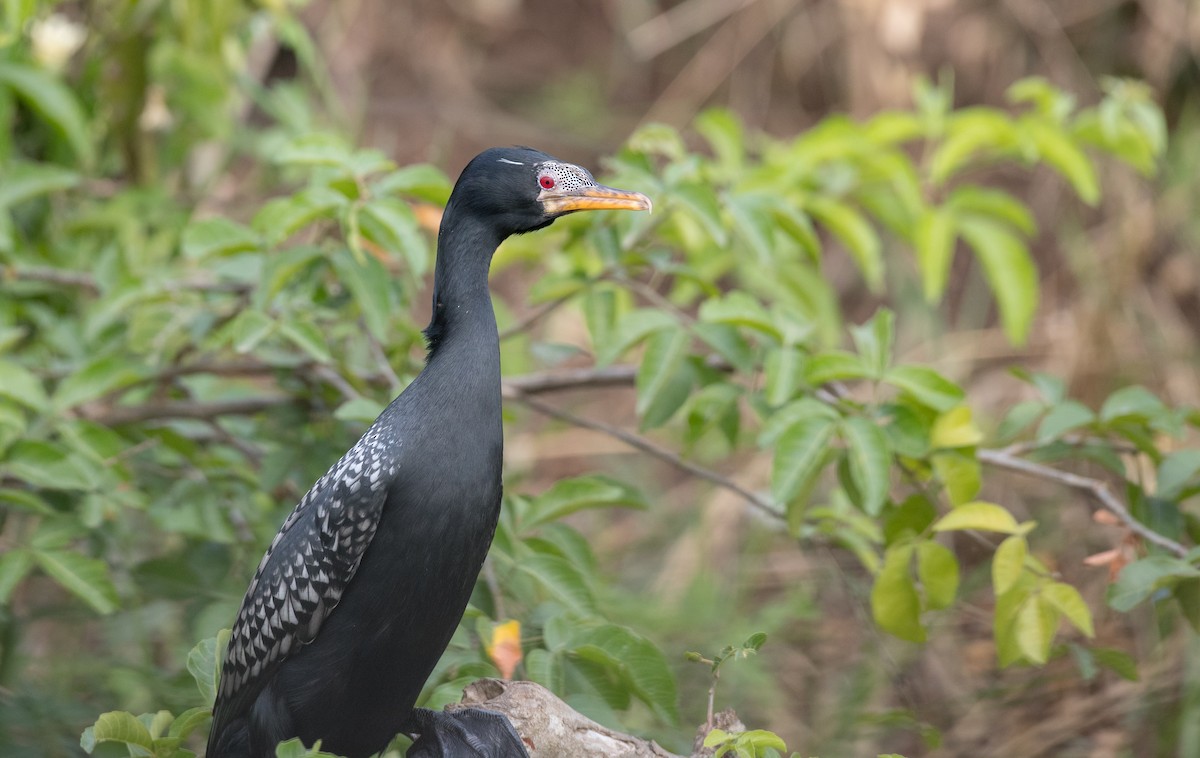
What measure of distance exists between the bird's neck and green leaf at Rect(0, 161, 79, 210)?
150 cm

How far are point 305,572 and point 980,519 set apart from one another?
1.52 meters

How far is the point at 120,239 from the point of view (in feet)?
13.0

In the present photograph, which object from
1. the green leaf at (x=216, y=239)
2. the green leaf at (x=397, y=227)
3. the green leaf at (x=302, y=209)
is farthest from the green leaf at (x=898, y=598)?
the green leaf at (x=216, y=239)

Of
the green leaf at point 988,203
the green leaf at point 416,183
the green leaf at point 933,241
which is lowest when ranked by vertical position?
the green leaf at point 416,183

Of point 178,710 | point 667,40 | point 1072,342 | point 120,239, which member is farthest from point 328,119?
point 1072,342

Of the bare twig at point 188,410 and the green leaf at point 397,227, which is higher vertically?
the green leaf at point 397,227

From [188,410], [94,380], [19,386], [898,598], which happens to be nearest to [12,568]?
[19,386]

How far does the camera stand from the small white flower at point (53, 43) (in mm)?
4070

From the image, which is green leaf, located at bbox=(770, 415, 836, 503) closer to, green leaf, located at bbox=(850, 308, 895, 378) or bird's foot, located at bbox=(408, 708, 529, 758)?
green leaf, located at bbox=(850, 308, 895, 378)

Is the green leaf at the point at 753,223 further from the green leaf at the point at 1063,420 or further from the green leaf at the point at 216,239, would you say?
the green leaf at the point at 216,239

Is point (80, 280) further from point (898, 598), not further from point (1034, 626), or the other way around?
point (1034, 626)

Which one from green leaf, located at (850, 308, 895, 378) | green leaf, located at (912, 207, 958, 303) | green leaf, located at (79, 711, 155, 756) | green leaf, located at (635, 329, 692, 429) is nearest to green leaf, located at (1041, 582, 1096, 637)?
green leaf, located at (850, 308, 895, 378)

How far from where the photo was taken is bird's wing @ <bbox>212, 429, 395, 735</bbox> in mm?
2395

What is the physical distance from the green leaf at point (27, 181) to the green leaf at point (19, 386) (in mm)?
647
